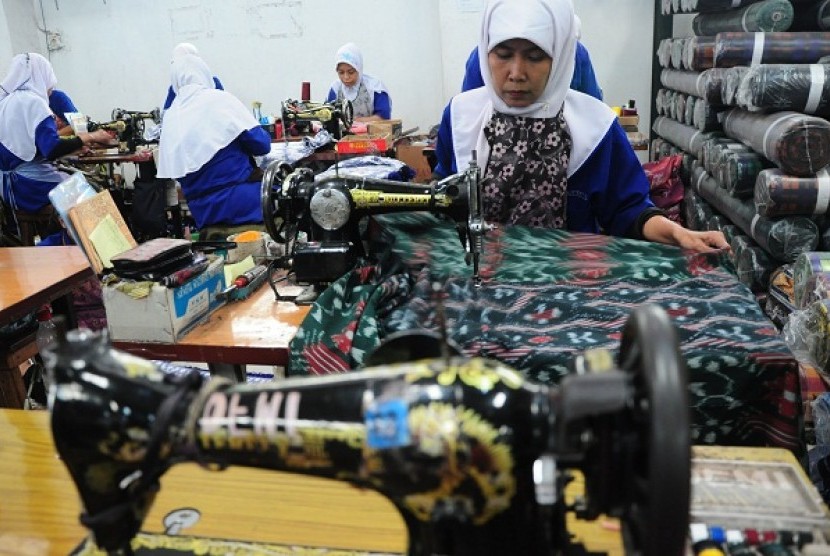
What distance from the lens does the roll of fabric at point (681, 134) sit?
181 inches

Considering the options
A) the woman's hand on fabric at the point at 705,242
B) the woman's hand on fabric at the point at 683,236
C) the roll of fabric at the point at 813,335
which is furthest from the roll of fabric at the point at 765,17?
the woman's hand on fabric at the point at 705,242

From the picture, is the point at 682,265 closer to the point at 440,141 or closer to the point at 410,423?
the point at 440,141

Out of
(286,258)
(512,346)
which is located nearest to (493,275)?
(512,346)

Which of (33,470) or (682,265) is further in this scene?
(682,265)

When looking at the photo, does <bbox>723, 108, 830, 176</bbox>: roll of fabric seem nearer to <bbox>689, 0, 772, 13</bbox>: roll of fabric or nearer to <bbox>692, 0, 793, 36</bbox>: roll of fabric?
<bbox>692, 0, 793, 36</bbox>: roll of fabric

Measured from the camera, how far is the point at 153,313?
5.64ft

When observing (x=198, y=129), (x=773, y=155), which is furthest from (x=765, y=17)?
(x=198, y=129)

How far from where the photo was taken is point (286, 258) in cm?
216

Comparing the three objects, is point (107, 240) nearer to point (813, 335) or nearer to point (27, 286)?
point (27, 286)

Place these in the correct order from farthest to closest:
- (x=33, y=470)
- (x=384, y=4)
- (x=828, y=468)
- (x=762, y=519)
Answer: (x=384, y=4)
(x=828, y=468)
(x=33, y=470)
(x=762, y=519)

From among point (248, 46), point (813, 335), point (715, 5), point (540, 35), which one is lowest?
point (813, 335)

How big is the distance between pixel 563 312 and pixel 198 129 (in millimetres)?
2673

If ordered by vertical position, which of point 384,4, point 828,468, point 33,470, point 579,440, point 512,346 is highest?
point 384,4

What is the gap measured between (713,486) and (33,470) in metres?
1.23
